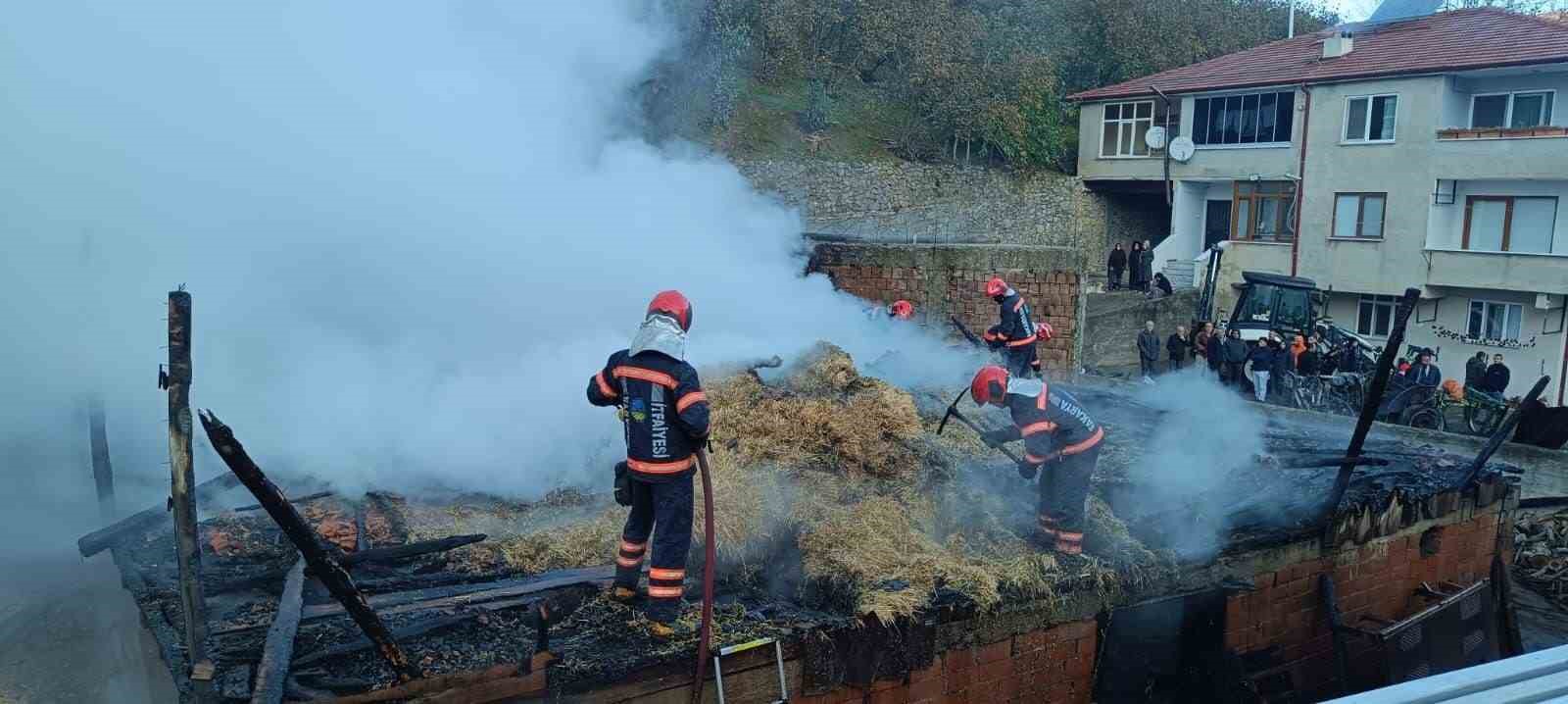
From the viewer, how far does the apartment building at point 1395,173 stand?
19844mm

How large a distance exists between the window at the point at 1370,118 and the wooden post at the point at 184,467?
2282 cm

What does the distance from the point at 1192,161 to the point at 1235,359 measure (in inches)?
409

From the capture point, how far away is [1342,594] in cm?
748

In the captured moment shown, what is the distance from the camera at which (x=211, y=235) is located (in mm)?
7301

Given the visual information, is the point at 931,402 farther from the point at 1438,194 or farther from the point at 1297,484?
the point at 1438,194

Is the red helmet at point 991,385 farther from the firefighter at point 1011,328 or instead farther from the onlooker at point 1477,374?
the onlooker at point 1477,374

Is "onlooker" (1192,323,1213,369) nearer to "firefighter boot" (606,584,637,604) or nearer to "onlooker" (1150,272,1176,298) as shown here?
"onlooker" (1150,272,1176,298)

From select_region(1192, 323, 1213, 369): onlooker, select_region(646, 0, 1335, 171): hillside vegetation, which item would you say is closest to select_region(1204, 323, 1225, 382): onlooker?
select_region(1192, 323, 1213, 369): onlooker

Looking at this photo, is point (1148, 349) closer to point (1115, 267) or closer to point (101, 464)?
point (1115, 267)

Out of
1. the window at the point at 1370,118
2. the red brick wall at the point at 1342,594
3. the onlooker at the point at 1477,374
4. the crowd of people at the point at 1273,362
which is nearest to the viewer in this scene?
the red brick wall at the point at 1342,594

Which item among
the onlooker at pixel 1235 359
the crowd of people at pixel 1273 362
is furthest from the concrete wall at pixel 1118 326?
the onlooker at pixel 1235 359

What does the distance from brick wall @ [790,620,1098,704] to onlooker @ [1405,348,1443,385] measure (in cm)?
1116

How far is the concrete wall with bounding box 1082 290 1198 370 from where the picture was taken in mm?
20438

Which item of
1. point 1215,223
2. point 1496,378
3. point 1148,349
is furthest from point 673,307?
point 1215,223
